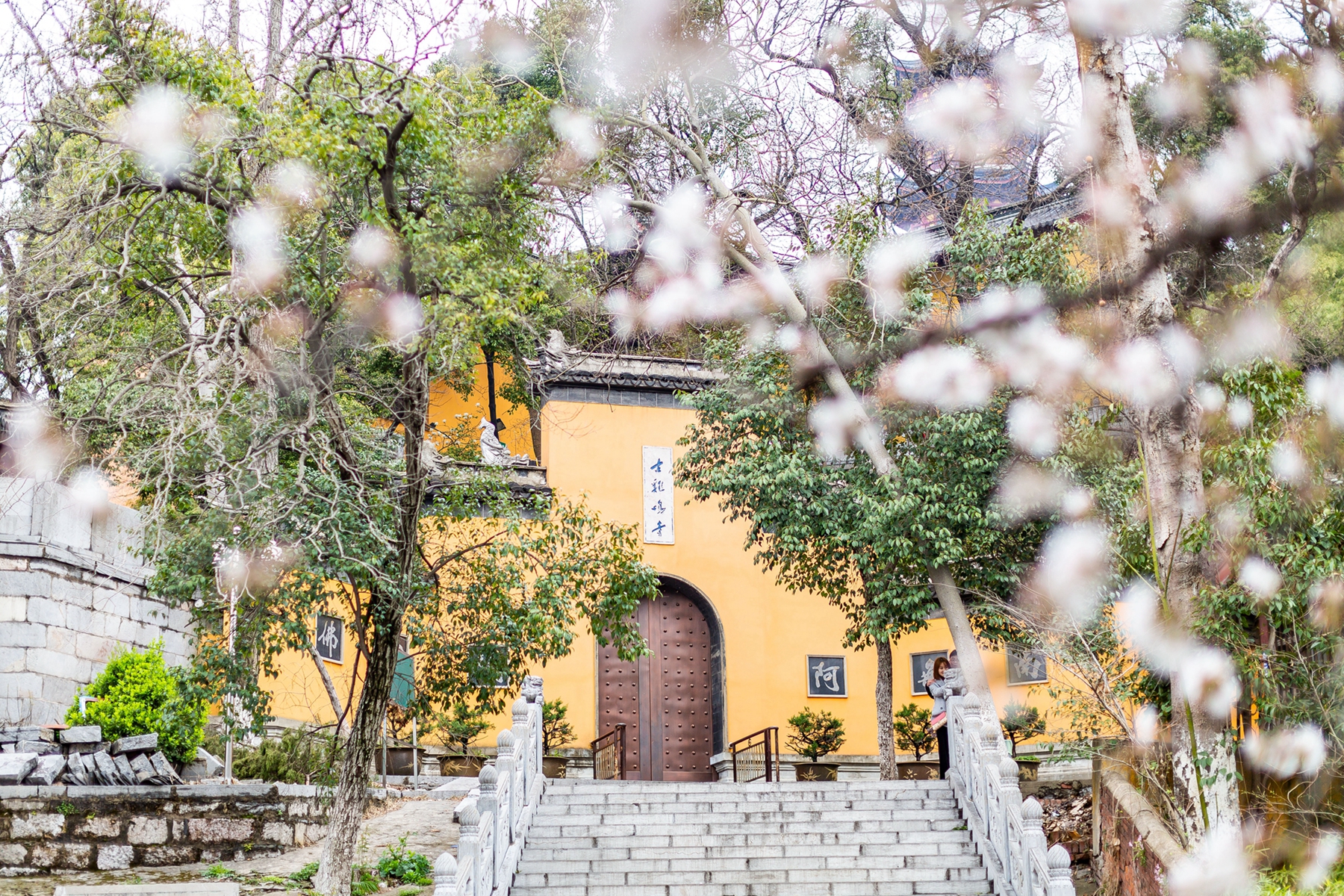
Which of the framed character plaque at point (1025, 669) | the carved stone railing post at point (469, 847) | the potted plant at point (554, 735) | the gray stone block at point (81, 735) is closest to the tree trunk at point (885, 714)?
the framed character plaque at point (1025, 669)

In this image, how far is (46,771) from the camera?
9406 millimetres

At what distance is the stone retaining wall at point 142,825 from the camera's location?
917 cm

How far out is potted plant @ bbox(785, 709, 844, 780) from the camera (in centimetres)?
1688

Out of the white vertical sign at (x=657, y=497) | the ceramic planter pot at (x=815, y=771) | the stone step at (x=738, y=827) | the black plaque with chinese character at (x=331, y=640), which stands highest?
the white vertical sign at (x=657, y=497)

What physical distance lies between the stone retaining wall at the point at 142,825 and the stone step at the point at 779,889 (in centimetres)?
260

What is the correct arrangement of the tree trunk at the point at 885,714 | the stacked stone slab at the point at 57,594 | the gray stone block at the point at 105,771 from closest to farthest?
the gray stone block at the point at 105,771 → the stacked stone slab at the point at 57,594 → the tree trunk at the point at 885,714

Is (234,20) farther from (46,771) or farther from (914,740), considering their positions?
(914,740)

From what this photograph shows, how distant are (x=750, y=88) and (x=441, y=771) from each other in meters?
9.73

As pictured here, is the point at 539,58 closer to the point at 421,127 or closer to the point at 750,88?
the point at 750,88

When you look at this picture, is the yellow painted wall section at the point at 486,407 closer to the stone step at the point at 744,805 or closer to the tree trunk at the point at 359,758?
the stone step at the point at 744,805

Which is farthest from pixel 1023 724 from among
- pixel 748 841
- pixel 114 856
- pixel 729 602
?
pixel 114 856

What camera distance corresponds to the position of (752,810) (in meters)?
10.7

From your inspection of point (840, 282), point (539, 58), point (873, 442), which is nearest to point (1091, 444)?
point (873, 442)

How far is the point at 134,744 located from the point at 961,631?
27.6 ft
